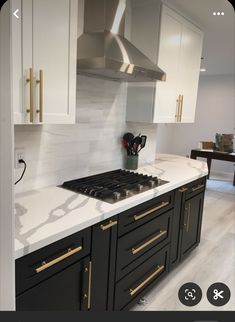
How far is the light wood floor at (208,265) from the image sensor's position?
76.2 inches

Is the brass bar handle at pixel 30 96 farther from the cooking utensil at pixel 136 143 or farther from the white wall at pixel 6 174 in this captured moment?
the cooking utensil at pixel 136 143

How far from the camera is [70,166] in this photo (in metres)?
1.97

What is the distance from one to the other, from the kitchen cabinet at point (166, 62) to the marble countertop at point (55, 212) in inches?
28.6

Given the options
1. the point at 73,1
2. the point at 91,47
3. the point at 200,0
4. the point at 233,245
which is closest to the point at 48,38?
the point at 73,1

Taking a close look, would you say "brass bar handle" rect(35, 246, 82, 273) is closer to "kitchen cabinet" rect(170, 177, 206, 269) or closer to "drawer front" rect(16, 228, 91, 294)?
"drawer front" rect(16, 228, 91, 294)

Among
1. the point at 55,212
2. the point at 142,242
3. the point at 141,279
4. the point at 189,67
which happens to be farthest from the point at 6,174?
the point at 189,67

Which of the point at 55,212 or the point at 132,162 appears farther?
the point at 132,162

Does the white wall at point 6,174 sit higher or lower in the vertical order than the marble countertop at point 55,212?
higher

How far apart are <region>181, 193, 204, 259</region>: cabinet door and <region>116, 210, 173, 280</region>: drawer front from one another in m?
0.32

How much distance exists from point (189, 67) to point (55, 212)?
2.08 meters

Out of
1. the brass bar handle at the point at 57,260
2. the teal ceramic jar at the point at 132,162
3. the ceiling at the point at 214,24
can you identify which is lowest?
the brass bar handle at the point at 57,260

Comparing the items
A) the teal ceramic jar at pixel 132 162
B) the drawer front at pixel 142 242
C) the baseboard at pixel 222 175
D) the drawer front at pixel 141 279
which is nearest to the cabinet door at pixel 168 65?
the teal ceramic jar at pixel 132 162
